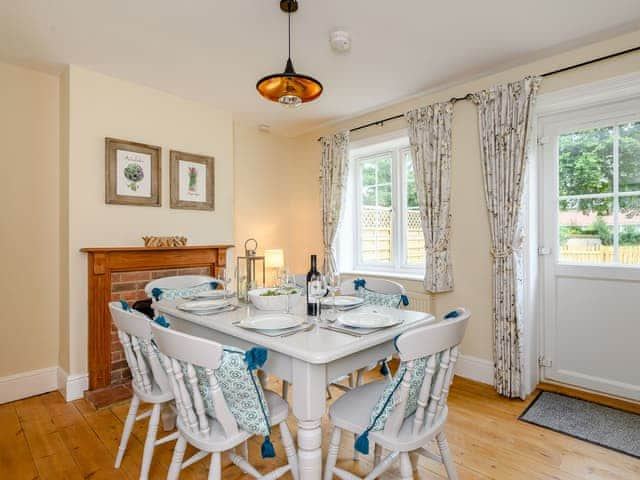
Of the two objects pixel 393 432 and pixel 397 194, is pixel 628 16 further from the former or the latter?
pixel 393 432

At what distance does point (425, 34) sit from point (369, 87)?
84cm

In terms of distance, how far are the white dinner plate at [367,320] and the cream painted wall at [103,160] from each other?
2.27m

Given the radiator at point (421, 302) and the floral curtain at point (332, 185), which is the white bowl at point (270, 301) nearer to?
the radiator at point (421, 302)

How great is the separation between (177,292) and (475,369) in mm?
2427

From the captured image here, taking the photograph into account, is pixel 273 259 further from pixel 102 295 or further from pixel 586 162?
pixel 586 162

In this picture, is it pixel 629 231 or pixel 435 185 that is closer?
pixel 629 231

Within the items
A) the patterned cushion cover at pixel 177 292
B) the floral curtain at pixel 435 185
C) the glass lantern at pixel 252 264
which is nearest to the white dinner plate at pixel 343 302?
the patterned cushion cover at pixel 177 292

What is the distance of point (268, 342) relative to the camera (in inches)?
55.1

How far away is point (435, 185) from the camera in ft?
10.3

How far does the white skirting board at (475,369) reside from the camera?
2.92 m

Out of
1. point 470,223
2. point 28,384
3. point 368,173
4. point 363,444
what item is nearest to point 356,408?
point 363,444

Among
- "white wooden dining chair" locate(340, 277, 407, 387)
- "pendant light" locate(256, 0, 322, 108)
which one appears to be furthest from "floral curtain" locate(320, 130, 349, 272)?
"pendant light" locate(256, 0, 322, 108)

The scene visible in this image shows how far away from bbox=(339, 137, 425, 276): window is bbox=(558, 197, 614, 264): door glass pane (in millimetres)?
1186

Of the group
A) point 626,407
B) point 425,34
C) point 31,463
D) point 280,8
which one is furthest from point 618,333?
point 31,463
